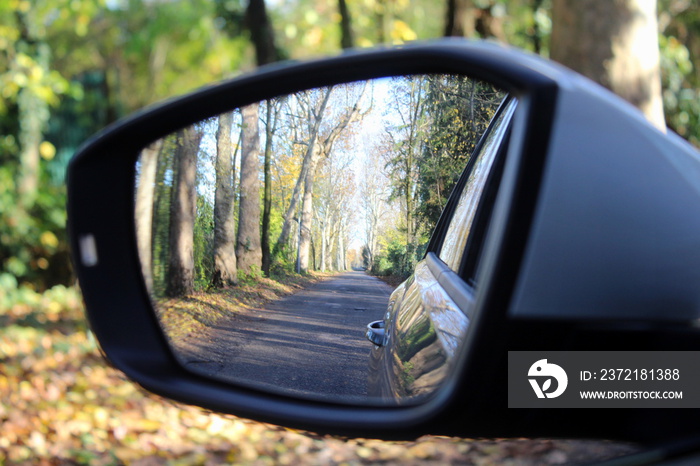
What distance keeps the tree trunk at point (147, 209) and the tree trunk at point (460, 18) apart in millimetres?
6489

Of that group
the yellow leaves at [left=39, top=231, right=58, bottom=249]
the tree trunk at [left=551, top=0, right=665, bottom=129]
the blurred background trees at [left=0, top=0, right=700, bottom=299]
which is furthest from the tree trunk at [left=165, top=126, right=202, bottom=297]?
the yellow leaves at [left=39, top=231, right=58, bottom=249]

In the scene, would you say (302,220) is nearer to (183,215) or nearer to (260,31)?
(183,215)

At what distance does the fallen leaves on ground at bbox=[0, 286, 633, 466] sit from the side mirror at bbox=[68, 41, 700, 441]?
1.69 metres

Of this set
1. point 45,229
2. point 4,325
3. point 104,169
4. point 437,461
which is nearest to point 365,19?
point 45,229

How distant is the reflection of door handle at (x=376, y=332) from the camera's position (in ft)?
4.22

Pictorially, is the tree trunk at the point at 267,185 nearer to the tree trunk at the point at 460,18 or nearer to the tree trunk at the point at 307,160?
the tree trunk at the point at 307,160

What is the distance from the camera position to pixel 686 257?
3.21 ft

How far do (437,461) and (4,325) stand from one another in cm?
638

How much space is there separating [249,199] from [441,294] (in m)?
0.48

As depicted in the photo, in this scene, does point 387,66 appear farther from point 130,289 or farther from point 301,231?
point 130,289

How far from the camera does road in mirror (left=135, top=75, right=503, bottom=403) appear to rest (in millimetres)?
1161

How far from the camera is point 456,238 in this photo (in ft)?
4.74

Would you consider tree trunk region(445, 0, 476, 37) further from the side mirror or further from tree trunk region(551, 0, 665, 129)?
the side mirror

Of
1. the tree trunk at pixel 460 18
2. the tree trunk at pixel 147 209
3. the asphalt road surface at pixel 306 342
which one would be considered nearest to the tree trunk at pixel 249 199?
the asphalt road surface at pixel 306 342
